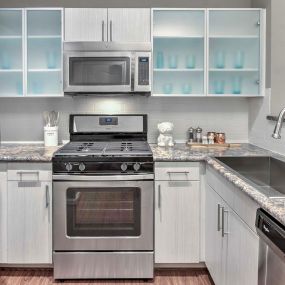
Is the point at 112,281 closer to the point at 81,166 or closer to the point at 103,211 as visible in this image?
the point at 103,211

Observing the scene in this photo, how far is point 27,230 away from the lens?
305 cm

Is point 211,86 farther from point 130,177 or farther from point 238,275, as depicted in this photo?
point 238,275

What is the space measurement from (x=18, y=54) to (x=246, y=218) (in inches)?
93.2

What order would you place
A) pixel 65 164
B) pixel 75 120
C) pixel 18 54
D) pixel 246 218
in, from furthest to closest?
pixel 75 120 < pixel 18 54 < pixel 65 164 < pixel 246 218

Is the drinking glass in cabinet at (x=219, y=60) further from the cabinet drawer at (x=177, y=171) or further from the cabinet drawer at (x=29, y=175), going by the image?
the cabinet drawer at (x=29, y=175)

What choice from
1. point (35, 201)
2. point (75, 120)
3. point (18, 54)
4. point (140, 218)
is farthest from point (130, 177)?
point (18, 54)

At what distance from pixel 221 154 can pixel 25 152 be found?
4.87 feet

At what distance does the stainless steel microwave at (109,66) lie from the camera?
10.9 ft

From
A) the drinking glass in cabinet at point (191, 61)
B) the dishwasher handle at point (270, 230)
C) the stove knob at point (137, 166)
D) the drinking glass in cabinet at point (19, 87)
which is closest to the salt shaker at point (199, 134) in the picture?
the drinking glass in cabinet at point (191, 61)

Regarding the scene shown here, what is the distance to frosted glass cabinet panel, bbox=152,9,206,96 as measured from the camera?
3.42m

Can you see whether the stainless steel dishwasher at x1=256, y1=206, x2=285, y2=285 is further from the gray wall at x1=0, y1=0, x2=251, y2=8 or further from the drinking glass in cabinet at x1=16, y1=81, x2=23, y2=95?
the gray wall at x1=0, y1=0, x2=251, y2=8

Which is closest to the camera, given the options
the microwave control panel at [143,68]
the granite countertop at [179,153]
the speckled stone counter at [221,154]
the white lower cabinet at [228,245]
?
the speckled stone counter at [221,154]

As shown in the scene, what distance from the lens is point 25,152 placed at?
127 inches

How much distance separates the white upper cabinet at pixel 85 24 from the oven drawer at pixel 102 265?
1689 millimetres
